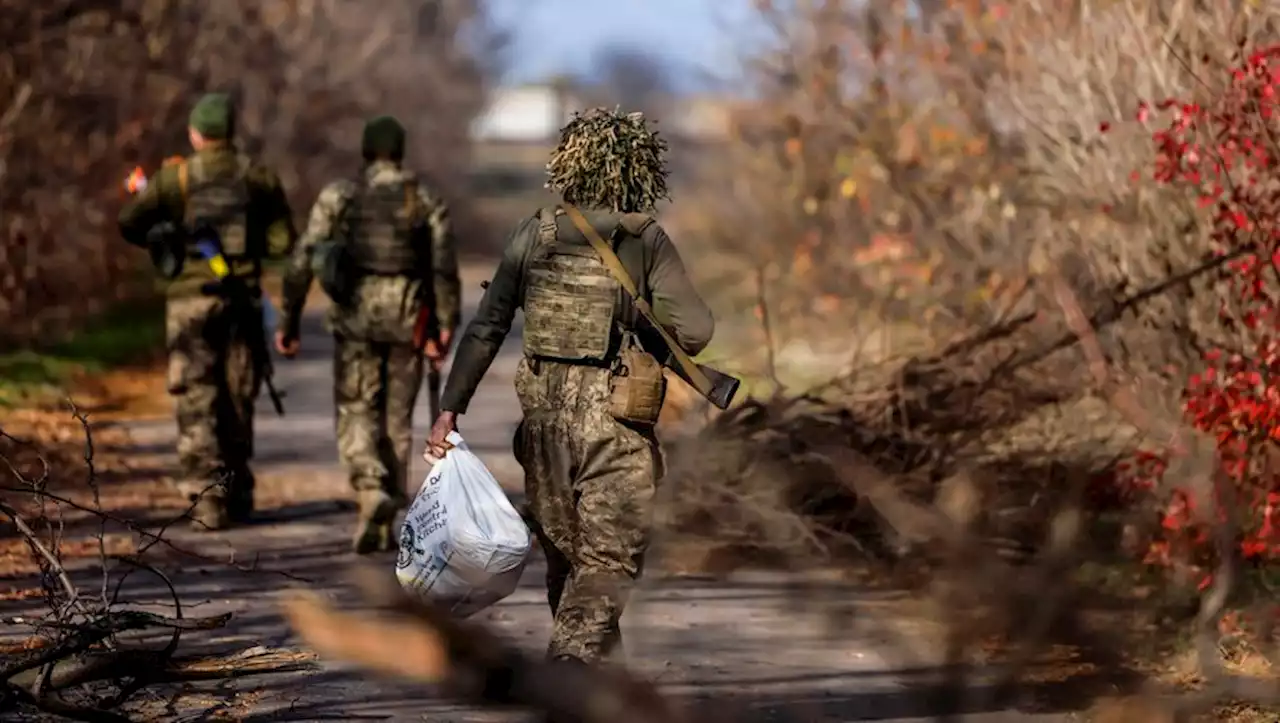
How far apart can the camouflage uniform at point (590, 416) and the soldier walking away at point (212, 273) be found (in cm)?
420

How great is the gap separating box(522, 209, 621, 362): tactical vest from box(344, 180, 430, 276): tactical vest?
3.48 metres

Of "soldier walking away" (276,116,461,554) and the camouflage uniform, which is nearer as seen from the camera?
the camouflage uniform

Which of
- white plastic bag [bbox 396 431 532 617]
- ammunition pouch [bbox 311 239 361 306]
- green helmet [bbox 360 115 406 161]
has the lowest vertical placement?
white plastic bag [bbox 396 431 532 617]

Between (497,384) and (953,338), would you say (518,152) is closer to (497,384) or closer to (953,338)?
(497,384)

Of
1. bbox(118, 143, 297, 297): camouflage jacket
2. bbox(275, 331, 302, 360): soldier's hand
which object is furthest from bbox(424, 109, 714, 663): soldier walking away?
bbox(118, 143, 297, 297): camouflage jacket

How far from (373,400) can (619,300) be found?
372cm

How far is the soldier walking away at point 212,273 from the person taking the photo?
10375 millimetres

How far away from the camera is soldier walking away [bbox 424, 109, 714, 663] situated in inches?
250

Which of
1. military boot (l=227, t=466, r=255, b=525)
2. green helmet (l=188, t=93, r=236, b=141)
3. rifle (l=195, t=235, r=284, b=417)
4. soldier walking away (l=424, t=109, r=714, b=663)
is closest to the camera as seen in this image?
soldier walking away (l=424, t=109, r=714, b=663)

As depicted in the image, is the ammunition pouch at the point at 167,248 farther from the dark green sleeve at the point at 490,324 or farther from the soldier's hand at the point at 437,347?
the dark green sleeve at the point at 490,324

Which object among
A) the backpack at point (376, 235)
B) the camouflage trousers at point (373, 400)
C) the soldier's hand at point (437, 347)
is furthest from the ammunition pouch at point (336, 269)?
the soldier's hand at point (437, 347)

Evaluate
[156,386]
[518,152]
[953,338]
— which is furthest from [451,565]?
[518,152]

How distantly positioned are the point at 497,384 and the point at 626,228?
12.7m

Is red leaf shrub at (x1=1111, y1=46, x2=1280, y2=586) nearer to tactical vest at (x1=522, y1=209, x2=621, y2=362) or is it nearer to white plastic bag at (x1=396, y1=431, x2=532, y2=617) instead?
tactical vest at (x1=522, y1=209, x2=621, y2=362)
